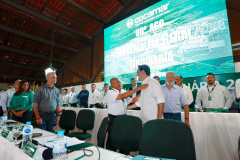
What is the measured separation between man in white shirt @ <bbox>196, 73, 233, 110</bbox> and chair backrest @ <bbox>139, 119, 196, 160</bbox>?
85.8 inches

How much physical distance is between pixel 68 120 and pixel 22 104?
921 millimetres

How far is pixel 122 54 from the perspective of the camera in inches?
204

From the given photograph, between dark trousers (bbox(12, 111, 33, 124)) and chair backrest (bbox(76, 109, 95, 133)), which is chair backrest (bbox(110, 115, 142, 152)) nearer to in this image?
chair backrest (bbox(76, 109, 95, 133))

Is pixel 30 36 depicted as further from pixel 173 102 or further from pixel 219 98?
pixel 219 98

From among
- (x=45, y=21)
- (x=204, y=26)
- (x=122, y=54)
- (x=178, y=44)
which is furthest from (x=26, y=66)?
(x=204, y=26)

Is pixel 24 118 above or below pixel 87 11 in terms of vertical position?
below

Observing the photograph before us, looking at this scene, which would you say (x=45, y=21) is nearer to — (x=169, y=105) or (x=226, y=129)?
(x=169, y=105)

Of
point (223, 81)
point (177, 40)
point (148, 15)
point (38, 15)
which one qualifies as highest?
point (38, 15)

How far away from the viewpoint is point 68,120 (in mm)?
2602

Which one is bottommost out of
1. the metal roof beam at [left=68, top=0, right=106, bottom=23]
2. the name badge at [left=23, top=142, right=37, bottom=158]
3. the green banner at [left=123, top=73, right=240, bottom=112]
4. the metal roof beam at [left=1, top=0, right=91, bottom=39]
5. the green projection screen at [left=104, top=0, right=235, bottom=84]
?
the name badge at [left=23, top=142, right=37, bottom=158]

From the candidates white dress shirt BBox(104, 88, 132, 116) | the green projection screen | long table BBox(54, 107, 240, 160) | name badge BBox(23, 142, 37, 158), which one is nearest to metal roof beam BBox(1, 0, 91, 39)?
the green projection screen

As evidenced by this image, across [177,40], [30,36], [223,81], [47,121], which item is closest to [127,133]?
[47,121]

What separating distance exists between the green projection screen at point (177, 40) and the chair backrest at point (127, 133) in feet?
9.25

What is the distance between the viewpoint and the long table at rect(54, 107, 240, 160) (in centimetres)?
164
